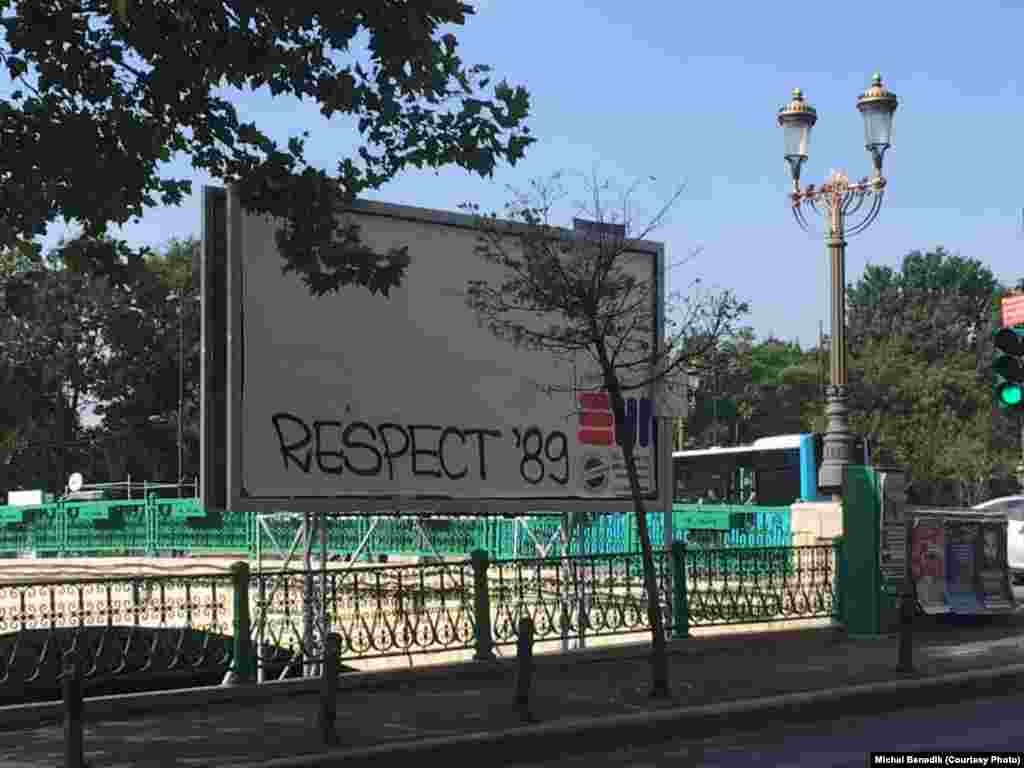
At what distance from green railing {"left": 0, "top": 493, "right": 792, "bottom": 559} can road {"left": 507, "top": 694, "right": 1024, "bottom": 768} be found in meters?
5.64

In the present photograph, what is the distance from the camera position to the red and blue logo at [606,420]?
17.1 m

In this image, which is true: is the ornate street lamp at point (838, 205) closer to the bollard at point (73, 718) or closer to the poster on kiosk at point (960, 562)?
the poster on kiosk at point (960, 562)

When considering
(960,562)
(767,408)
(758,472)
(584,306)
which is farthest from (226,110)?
(767,408)

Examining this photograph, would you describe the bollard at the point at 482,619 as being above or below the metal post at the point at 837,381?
below

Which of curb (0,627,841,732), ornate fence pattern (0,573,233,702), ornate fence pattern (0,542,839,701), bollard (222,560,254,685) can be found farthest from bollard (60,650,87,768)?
bollard (222,560,254,685)

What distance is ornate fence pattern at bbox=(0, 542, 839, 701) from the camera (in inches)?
501

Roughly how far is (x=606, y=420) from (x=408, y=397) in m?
2.69

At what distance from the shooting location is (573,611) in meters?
16.5

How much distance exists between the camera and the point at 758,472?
153 feet

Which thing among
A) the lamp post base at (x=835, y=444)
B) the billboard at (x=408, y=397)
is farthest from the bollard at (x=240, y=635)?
the lamp post base at (x=835, y=444)

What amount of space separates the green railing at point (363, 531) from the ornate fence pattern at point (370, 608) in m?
1.25

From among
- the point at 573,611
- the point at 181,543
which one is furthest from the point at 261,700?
the point at 181,543

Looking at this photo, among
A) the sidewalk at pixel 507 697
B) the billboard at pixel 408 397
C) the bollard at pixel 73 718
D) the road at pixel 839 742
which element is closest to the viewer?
the bollard at pixel 73 718

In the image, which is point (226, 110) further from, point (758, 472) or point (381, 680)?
point (758, 472)
